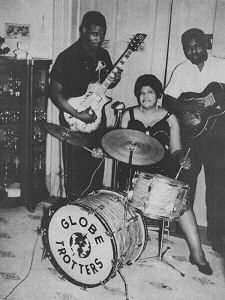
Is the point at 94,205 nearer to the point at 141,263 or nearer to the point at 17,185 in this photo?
the point at 141,263

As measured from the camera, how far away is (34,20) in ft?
12.3

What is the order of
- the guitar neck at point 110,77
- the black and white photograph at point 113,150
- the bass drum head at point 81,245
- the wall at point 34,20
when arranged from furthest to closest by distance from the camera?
the wall at point 34,20 → the guitar neck at point 110,77 → the black and white photograph at point 113,150 → the bass drum head at point 81,245

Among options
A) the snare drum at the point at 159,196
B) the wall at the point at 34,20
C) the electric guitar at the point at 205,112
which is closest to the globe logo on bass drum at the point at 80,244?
the snare drum at the point at 159,196

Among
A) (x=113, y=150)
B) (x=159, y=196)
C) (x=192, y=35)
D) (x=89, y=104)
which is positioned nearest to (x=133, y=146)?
(x=113, y=150)

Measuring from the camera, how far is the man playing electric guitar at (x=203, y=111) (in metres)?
3.24

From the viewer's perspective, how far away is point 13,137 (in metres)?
3.75

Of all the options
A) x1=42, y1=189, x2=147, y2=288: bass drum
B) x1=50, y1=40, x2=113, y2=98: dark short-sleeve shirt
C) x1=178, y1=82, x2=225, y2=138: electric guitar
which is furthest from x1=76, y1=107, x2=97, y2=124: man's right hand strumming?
x1=42, y1=189, x2=147, y2=288: bass drum

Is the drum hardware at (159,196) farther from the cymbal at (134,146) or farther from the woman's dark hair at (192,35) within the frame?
Result: the woman's dark hair at (192,35)

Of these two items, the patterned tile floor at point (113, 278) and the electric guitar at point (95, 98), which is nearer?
the patterned tile floor at point (113, 278)

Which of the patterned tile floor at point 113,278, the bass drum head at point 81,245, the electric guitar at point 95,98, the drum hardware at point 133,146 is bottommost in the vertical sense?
the patterned tile floor at point 113,278

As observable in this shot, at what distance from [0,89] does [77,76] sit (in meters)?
0.71

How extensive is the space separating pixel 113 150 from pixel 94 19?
1.46 metres

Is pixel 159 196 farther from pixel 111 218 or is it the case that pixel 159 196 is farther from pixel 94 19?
pixel 94 19

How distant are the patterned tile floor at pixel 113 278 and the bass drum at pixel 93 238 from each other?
0.13 metres
